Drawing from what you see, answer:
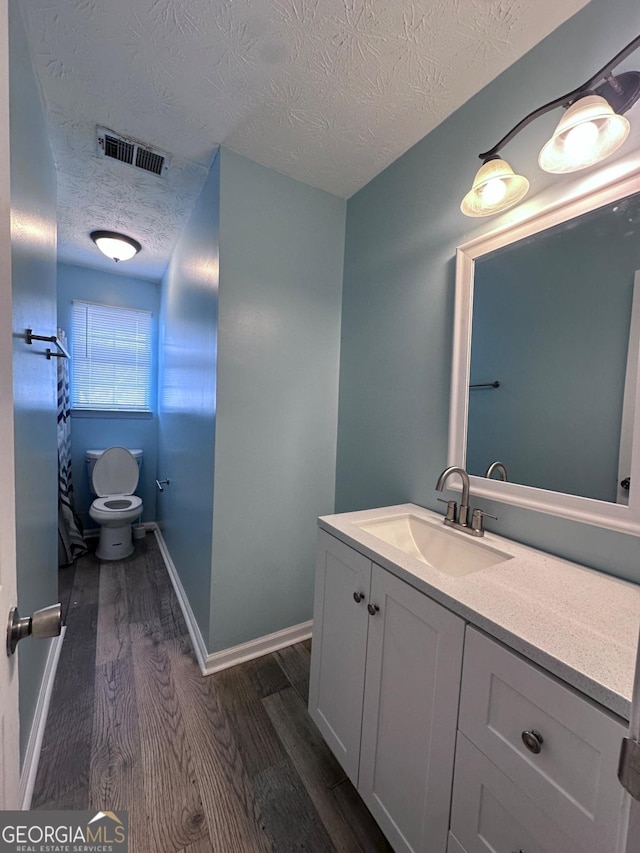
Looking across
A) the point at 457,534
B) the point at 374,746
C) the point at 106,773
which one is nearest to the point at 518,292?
the point at 457,534

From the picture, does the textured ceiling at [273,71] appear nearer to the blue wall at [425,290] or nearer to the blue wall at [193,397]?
the blue wall at [425,290]

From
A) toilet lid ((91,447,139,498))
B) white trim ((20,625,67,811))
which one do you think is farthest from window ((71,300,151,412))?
white trim ((20,625,67,811))

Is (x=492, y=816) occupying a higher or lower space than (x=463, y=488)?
lower

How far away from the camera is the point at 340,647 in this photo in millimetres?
1126

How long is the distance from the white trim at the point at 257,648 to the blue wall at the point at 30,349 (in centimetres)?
70

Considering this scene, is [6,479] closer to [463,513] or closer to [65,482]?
[463,513]

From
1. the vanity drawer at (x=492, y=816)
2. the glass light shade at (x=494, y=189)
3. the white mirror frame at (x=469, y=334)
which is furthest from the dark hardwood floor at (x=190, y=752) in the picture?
the glass light shade at (x=494, y=189)

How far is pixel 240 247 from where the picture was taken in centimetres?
158

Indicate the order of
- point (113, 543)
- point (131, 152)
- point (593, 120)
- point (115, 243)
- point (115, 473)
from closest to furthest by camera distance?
point (593, 120)
point (131, 152)
point (115, 243)
point (113, 543)
point (115, 473)

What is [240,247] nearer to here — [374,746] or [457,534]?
[457,534]

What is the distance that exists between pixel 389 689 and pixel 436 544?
50 cm

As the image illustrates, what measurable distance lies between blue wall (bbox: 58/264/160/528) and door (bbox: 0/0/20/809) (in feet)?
10.0

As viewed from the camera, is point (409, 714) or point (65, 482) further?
point (65, 482)

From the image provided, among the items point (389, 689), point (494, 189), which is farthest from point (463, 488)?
point (494, 189)
